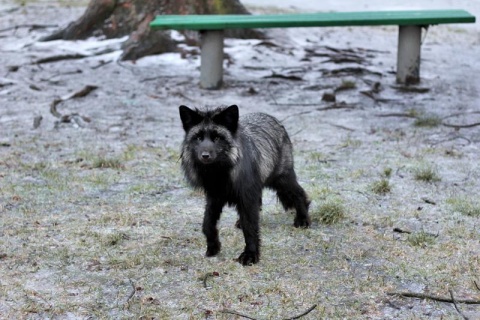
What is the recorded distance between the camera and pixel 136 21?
1326 centimetres

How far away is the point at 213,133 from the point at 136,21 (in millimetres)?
8820

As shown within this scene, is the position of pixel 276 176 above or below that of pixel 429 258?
above

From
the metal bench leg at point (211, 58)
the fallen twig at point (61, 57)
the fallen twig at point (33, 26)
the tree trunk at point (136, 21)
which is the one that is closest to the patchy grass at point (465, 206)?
the metal bench leg at point (211, 58)

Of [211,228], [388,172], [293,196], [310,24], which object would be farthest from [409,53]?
[211,228]

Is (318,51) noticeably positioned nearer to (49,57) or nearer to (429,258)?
(49,57)

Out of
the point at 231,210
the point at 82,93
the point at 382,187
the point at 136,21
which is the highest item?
the point at 136,21

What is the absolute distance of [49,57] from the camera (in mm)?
12766

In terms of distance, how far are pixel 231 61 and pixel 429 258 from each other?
8.17 m

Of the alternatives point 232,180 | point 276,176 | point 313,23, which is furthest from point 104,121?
point 232,180

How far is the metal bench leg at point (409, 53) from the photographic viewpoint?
37.2 ft

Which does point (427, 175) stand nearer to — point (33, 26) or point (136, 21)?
point (136, 21)

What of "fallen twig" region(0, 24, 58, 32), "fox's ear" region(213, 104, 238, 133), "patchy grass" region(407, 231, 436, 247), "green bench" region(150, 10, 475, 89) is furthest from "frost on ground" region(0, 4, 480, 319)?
"fallen twig" region(0, 24, 58, 32)

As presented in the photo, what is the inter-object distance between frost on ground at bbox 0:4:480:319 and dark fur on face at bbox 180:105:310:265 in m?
0.28

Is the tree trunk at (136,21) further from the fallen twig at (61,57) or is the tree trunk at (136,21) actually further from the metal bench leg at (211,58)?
the metal bench leg at (211,58)
